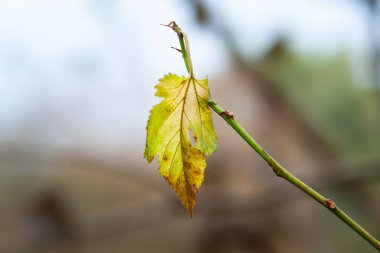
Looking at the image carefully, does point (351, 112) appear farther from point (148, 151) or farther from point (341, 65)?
point (148, 151)

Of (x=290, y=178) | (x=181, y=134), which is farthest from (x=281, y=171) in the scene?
(x=181, y=134)

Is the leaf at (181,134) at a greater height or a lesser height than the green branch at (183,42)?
lesser

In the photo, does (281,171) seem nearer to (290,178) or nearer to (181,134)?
(290,178)

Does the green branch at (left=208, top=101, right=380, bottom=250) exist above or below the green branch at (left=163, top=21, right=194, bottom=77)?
below

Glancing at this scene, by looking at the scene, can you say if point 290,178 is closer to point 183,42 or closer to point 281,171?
point 281,171

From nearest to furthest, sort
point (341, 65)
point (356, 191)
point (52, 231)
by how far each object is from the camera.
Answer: point (52, 231), point (356, 191), point (341, 65)

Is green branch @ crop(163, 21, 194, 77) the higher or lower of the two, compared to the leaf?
higher

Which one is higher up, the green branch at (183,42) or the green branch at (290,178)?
the green branch at (183,42)

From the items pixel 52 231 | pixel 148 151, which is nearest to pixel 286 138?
pixel 52 231
